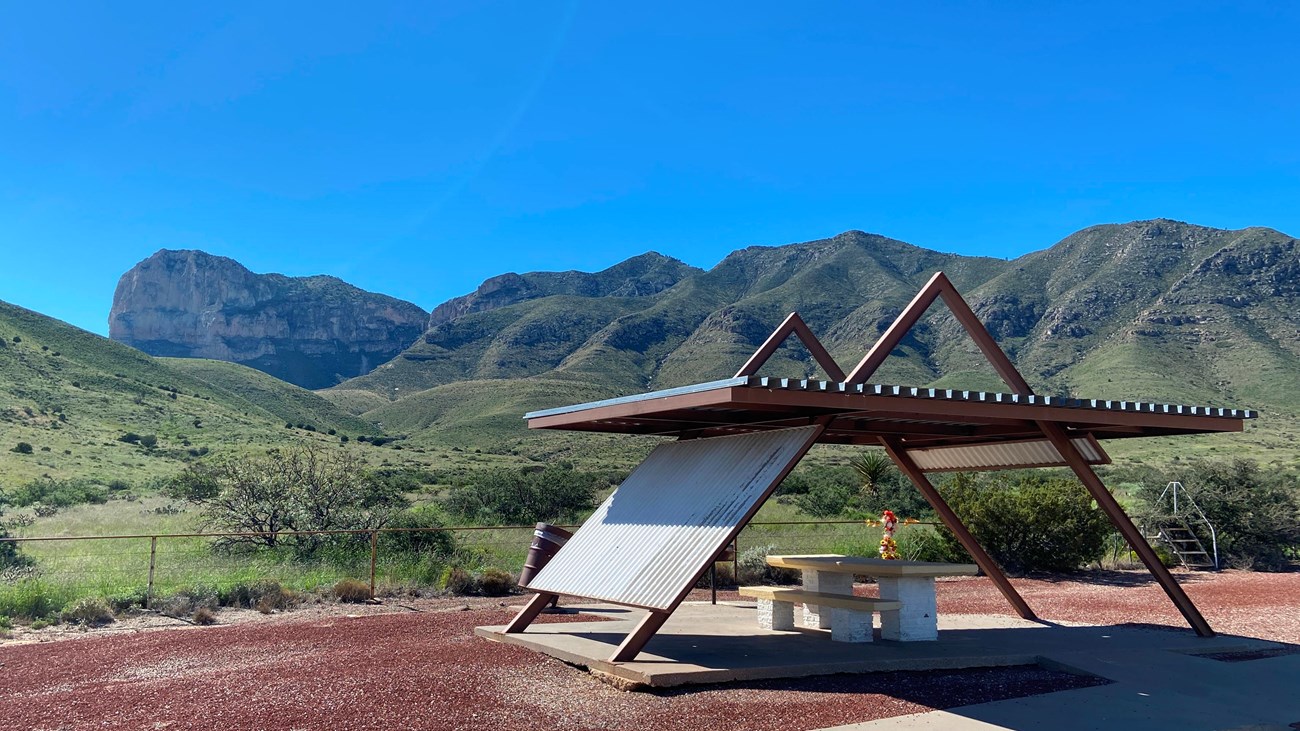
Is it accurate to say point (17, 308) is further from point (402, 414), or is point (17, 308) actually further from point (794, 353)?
point (794, 353)

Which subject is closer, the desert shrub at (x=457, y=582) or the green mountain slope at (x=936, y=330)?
the desert shrub at (x=457, y=582)

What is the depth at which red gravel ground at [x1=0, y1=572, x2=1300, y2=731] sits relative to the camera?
296 inches

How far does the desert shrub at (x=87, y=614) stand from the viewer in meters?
12.9

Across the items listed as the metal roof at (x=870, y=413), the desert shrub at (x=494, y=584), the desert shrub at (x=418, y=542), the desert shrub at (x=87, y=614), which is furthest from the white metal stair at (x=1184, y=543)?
the desert shrub at (x=87, y=614)

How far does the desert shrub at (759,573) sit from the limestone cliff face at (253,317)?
117657 mm

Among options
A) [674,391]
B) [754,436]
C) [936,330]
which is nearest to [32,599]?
[674,391]

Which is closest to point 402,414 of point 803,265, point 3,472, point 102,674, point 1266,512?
point 3,472

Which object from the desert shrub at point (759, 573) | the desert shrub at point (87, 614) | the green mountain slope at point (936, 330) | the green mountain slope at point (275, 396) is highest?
the green mountain slope at point (936, 330)

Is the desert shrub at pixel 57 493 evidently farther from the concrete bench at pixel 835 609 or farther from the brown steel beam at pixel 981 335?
the brown steel beam at pixel 981 335

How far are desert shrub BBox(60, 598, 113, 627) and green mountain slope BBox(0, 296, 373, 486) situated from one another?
846 inches

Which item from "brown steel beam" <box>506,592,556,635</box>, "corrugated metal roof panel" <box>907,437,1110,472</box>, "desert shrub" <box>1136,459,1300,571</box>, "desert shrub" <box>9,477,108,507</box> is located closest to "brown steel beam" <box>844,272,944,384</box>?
"corrugated metal roof panel" <box>907,437,1110,472</box>

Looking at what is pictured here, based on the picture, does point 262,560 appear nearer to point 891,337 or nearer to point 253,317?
point 891,337

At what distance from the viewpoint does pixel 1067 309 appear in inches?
2859

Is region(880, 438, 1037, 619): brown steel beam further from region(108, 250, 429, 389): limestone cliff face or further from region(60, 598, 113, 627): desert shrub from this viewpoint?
region(108, 250, 429, 389): limestone cliff face
